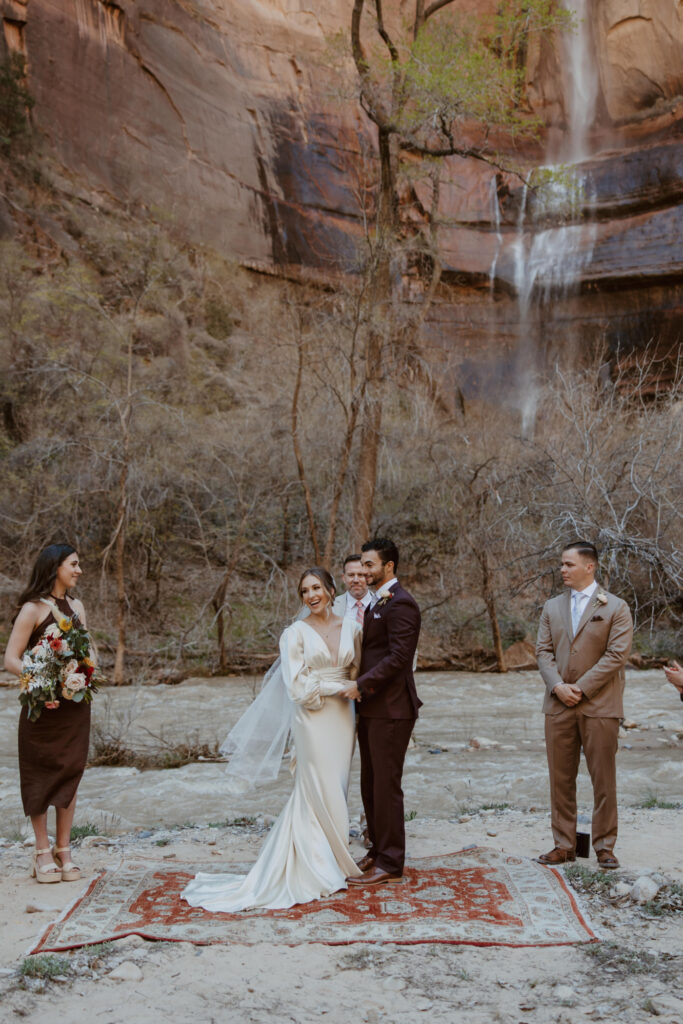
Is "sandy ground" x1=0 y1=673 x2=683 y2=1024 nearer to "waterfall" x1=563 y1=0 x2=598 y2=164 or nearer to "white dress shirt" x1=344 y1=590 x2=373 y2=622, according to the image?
"white dress shirt" x1=344 y1=590 x2=373 y2=622

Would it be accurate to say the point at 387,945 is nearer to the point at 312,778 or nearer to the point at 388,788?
the point at 388,788

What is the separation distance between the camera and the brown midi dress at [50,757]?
5281mm

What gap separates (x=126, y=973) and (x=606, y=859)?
3057 millimetres

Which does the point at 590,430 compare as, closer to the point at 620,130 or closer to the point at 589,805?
the point at 589,805

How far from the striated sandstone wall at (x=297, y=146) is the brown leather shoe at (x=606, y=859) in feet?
83.1

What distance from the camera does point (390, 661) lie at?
5109mm

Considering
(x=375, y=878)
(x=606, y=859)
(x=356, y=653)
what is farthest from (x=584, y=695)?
(x=375, y=878)

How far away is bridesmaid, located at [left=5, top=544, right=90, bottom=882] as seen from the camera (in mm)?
5281

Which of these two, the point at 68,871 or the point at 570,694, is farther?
the point at 570,694

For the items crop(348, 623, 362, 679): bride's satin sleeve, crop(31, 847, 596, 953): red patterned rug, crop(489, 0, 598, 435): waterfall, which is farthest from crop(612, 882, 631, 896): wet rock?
crop(489, 0, 598, 435): waterfall

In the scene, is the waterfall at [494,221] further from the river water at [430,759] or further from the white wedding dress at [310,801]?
the white wedding dress at [310,801]

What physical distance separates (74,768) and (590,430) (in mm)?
11945

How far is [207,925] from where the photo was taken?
14.6 feet

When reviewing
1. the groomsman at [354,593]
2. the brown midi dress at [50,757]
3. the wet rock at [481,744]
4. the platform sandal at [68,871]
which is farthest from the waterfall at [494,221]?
the platform sandal at [68,871]
